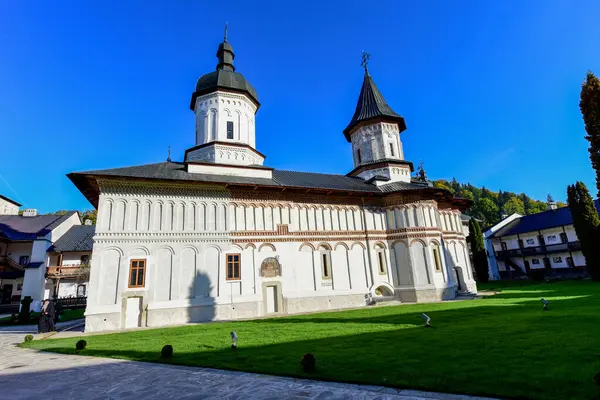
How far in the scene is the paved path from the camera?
487 cm

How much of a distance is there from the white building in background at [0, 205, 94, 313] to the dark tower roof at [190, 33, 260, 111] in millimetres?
20678

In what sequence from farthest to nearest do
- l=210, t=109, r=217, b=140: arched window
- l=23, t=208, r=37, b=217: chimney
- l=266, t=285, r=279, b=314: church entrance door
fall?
l=23, t=208, r=37, b=217: chimney, l=210, t=109, r=217, b=140: arched window, l=266, t=285, r=279, b=314: church entrance door

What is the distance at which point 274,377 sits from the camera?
19.2 ft

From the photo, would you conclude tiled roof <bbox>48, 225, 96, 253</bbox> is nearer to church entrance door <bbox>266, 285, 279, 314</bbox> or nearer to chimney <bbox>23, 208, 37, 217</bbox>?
chimney <bbox>23, 208, 37, 217</bbox>

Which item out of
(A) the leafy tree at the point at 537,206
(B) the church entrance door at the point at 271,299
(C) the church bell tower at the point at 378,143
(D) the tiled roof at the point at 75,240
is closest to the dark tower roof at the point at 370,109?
(C) the church bell tower at the point at 378,143

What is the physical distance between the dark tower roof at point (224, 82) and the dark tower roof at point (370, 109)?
929 cm

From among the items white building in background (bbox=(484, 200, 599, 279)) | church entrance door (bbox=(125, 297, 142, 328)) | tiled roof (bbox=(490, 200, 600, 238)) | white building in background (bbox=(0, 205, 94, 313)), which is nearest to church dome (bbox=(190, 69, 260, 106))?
church entrance door (bbox=(125, 297, 142, 328))

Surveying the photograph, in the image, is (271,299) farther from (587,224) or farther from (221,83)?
(587,224)

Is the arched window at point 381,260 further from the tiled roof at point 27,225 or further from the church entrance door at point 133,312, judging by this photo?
the tiled roof at point 27,225

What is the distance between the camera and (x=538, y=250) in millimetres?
39531

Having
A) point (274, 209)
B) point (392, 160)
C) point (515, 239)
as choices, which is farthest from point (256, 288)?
point (515, 239)

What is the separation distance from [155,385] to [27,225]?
3951 cm

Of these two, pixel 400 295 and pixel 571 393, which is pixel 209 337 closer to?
pixel 571 393

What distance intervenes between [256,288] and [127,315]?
23.1 ft
